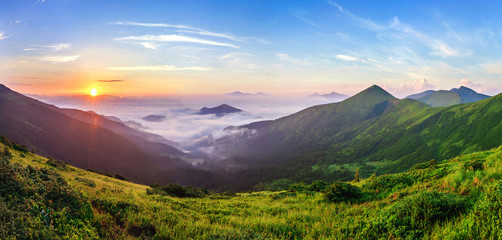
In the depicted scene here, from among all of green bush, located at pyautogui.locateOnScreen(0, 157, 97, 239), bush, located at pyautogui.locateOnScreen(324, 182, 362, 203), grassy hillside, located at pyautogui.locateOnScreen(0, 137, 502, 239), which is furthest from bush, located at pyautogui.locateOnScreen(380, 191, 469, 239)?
green bush, located at pyautogui.locateOnScreen(0, 157, 97, 239)

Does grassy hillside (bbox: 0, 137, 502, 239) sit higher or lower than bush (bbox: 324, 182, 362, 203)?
higher

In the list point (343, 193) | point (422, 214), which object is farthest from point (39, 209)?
point (343, 193)

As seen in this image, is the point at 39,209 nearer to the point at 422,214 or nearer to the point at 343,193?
the point at 422,214

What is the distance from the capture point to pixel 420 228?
7.96 m

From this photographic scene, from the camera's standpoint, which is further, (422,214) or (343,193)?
(343,193)

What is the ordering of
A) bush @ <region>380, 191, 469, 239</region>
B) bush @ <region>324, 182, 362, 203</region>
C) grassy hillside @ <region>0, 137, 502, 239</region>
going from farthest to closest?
bush @ <region>324, 182, 362, 203</region>, bush @ <region>380, 191, 469, 239</region>, grassy hillside @ <region>0, 137, 502, 239</region>

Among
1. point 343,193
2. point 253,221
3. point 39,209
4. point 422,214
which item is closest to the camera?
point 39,209

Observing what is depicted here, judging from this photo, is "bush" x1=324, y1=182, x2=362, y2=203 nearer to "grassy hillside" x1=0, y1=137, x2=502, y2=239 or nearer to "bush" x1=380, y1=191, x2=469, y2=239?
"grassy hillside" x1=0, y1=137, x2=502, y2=239

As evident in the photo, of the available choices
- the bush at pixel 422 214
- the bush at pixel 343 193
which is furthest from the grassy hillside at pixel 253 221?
the bush at pixel 343 193

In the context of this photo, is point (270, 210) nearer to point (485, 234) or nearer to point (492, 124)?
point (485, 234)

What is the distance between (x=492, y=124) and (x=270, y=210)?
278 meters

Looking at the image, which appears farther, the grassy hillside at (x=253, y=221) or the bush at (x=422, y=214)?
the bush at (x=422, y=214)

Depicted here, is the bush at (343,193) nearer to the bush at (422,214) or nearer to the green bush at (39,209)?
the bush at (422,214)

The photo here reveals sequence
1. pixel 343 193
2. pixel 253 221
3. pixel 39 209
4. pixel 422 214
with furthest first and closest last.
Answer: pixel 343 193 → pixel 253 221 → pixel 422 214 → pixel 39 209
